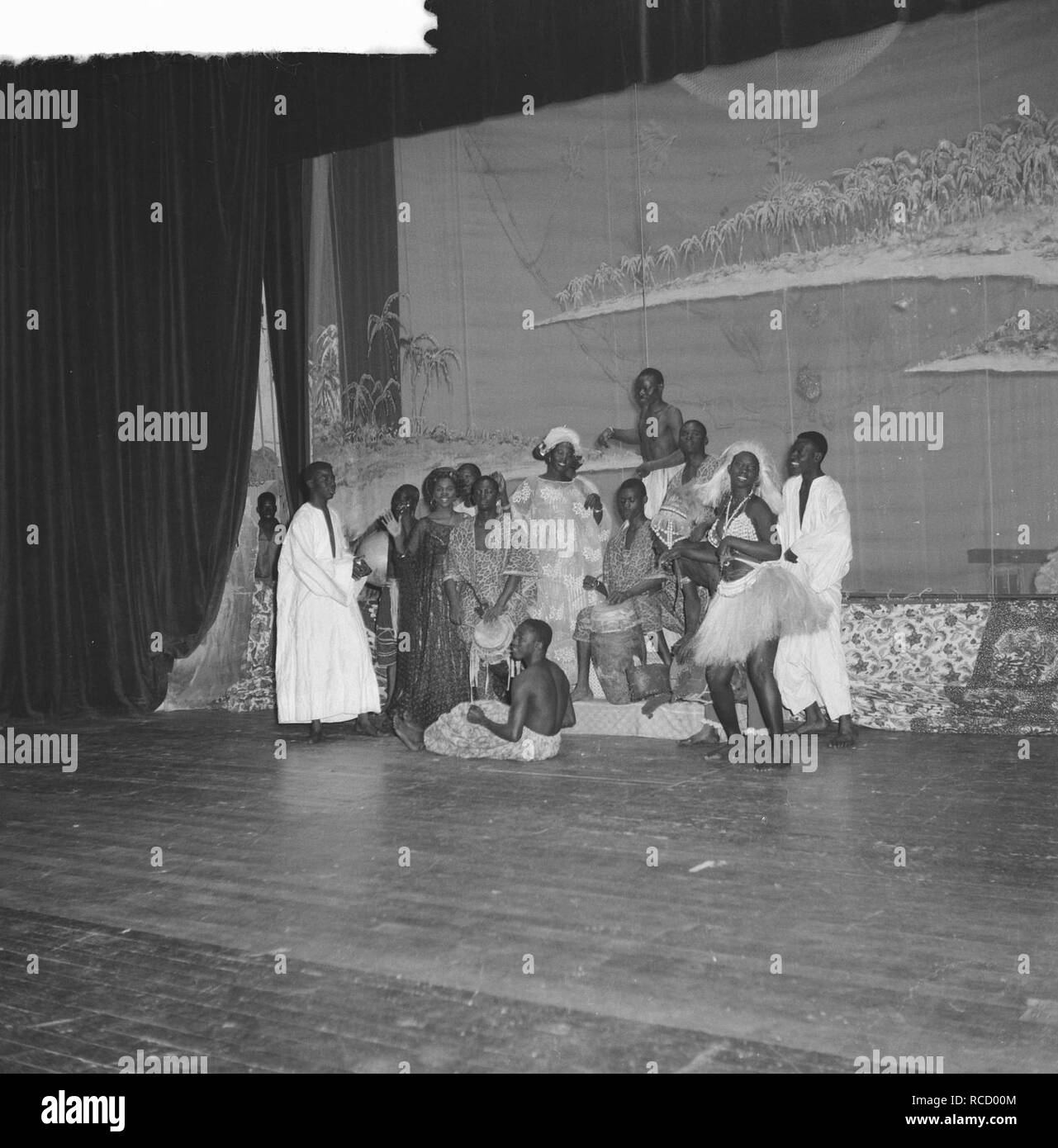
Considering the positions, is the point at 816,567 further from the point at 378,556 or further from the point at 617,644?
the point at 378,556

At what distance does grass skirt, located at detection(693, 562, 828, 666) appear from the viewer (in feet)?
20.2

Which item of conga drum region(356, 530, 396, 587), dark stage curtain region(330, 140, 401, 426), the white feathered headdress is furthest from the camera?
dark stage curtain region(330, 140, 401, 426)

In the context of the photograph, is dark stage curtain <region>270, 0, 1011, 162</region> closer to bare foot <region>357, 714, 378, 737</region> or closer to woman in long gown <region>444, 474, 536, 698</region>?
woman in long gown <region>444, 474, 536, 698</region>

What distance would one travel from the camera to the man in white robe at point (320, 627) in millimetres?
7430

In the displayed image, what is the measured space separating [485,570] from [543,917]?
11.6 feet

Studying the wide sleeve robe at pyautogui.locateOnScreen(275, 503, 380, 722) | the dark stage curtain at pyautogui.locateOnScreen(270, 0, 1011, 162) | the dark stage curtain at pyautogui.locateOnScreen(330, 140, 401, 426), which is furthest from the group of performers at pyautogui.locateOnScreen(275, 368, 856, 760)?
the dark stage curtain at pyautogui.locateOnScreen(330, 140, 401, 426)

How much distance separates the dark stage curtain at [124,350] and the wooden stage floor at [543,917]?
10.6ft

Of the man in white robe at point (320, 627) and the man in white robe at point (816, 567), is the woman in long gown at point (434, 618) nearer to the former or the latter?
the man in white robe at point (320, 627)

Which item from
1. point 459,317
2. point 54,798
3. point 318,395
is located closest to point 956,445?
point 459,317

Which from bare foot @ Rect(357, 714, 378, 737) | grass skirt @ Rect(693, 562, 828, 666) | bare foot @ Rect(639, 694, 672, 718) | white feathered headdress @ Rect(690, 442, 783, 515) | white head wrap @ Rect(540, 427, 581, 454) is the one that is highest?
Result: white head wrap @ Rect(540, 427, 581, 454)

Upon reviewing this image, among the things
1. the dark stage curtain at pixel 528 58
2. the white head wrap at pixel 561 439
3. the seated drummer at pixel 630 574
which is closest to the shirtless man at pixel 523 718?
the seated drummer at pixel 630 574

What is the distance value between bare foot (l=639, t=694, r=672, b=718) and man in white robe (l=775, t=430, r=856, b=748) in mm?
633

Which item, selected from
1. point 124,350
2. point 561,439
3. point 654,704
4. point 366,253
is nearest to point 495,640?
point 654,704
